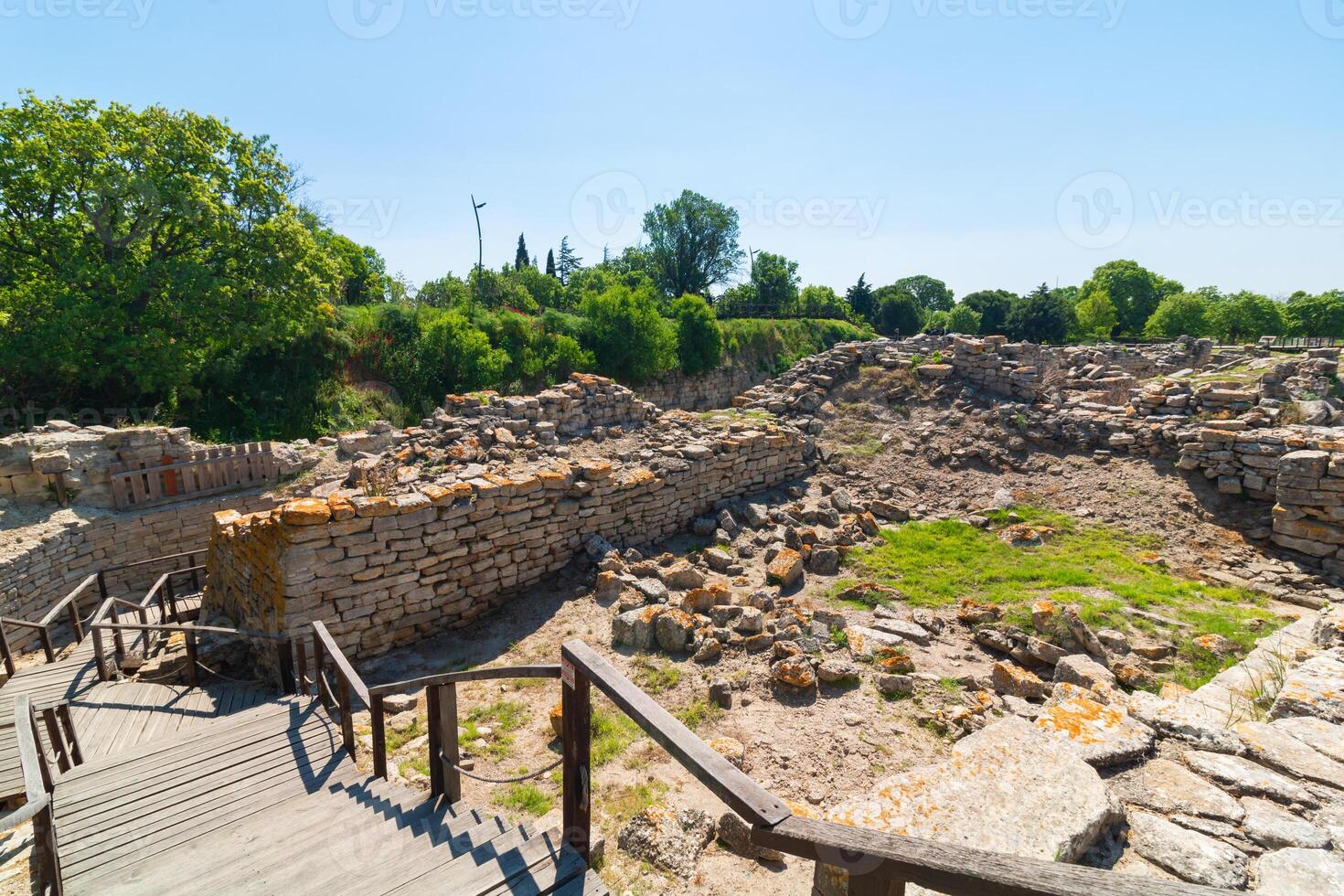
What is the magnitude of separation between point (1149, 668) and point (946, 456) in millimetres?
6542

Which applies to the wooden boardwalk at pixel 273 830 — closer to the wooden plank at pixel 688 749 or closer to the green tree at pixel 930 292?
the wooden plank at pixel 688 749

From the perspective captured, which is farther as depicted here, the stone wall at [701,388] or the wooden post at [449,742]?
the stone wall at [701,388]

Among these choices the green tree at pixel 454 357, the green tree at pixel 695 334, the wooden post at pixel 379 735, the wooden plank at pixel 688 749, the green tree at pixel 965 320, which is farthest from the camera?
the green tree at pixel 965 320

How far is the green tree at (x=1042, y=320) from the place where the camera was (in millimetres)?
40469

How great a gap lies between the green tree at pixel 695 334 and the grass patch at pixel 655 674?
72.1 feet

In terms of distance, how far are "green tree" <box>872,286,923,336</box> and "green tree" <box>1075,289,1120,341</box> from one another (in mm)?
11556

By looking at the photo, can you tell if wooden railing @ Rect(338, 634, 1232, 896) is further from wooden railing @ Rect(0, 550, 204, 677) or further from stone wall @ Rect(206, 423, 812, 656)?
wooden railing @ Rect(0, 550, 204, 677)

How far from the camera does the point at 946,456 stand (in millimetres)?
11914

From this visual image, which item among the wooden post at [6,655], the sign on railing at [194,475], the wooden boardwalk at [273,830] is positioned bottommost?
the wooden post at [6,655]

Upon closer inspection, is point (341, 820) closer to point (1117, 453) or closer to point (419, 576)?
point (419, 576)

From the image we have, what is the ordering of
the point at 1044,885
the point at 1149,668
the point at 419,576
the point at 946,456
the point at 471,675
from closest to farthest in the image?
the point at 1044,885, the point at 471,675, the point at 1149,668, the point at 419,576, the point at 946,456

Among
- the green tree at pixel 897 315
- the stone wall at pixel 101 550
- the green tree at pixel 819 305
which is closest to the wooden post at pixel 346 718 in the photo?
the stone wall at pixel 101 550

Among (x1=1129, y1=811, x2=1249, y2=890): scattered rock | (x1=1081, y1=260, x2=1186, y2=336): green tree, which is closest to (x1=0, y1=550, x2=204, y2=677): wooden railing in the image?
(x1=1129, y1=811, x2=1249, y2=890): scattered rock

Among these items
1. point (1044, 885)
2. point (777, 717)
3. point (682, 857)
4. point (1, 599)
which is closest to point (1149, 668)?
point (777, 717)
